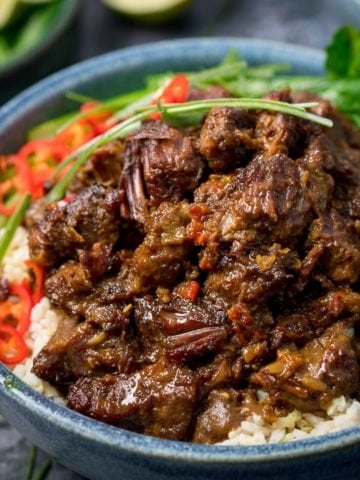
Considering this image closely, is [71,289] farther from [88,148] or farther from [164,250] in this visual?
[88,148]

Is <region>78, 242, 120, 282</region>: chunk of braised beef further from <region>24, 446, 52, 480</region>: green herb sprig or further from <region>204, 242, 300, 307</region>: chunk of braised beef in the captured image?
<region>24, 446, 52, 480</region>: green herb sprig

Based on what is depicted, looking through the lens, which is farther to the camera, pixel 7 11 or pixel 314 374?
pixel 7 11

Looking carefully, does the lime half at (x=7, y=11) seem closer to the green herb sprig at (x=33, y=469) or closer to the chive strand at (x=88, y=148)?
the chive strand at (x=88, y=148)

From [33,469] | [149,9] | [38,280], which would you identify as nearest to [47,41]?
[149,9]

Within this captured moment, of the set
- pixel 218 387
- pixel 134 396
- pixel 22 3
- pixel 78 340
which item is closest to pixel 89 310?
pixel 78 340

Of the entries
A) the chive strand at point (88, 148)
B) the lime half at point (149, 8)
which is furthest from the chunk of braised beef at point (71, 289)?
the lime half at point (149, 8)
